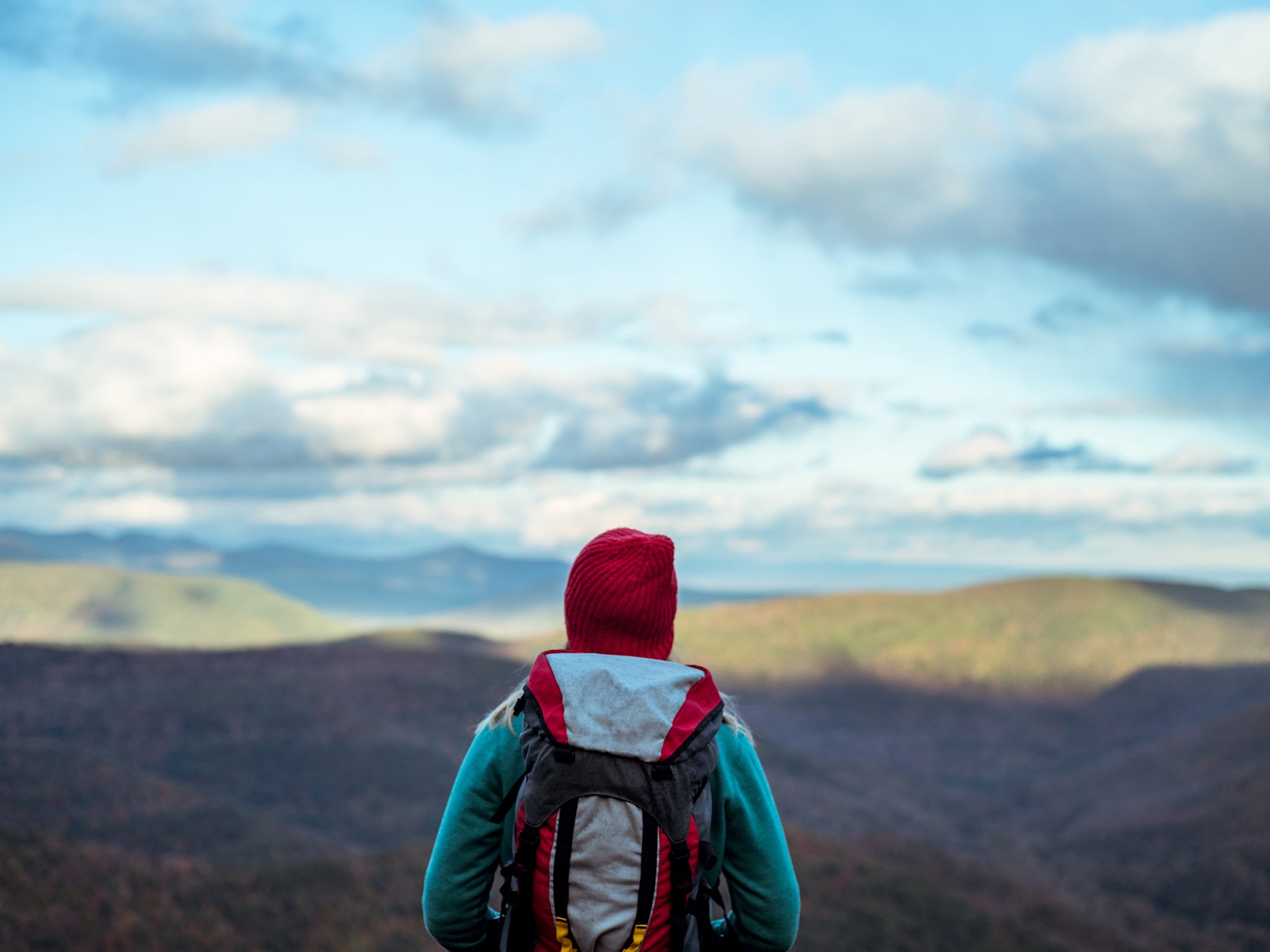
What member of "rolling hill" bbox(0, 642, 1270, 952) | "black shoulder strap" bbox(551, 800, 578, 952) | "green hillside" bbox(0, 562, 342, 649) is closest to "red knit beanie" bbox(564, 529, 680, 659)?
"black shoulder strap" bbox(551, 800, 578, 952)

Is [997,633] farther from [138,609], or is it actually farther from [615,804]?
[138,609]

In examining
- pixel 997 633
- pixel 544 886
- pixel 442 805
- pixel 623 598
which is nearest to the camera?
pixel 544 886

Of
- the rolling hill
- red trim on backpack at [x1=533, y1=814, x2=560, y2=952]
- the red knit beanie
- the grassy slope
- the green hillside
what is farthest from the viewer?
the green hillside

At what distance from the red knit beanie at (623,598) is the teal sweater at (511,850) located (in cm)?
38

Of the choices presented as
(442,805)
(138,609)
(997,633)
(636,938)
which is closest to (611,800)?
(636,938)

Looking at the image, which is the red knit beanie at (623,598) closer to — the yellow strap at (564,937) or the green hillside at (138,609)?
the yellow strap at (564,937)

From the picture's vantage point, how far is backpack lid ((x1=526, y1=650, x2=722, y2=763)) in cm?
289

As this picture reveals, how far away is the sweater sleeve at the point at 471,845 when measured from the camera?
3.21 meters

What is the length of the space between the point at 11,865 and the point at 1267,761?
35.6 meters

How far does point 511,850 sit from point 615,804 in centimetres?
61

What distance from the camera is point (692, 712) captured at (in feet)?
9.80

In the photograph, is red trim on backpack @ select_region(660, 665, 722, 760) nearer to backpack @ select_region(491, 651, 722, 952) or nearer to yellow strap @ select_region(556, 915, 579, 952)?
backpack @ select_region(491, 651, 722, 952)

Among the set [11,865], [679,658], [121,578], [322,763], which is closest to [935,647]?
[322,763]

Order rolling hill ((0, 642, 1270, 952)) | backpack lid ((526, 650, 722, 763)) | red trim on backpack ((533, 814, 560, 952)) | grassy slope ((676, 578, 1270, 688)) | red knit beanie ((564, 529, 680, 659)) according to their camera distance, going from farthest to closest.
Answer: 1. grassy slope ((676, 578, 1270, 688))
2. rolling hill ((0, 642, 1270, 952))
3. red knit beanie ((564, 529, 680, 659))
4. red trim on backpack ((533, 814, 560, 952))
5. backpack lid ((526, 650, 722, 763))
